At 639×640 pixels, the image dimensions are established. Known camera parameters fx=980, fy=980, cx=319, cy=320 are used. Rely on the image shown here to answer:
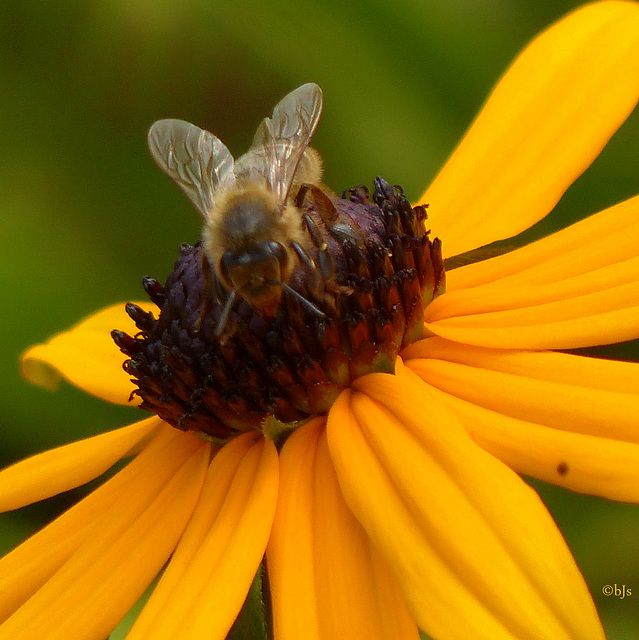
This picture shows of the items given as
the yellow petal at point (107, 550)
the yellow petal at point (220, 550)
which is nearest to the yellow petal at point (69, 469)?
the yellow petal at point (107, 550)

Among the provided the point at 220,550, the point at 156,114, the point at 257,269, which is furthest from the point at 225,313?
the point at 156,114

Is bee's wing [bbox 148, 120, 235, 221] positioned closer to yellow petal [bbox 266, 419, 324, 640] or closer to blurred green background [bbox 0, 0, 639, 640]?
yellow petal [bbox 266, 419, 324, 640]

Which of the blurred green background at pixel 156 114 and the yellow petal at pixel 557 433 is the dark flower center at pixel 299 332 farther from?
the blurred green background at pixel 156 114

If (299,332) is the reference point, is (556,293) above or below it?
above

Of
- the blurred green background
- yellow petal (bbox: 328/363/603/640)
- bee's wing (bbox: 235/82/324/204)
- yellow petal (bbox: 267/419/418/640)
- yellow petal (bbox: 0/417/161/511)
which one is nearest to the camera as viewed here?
yellow petal (bbox: 328/363/603/640)

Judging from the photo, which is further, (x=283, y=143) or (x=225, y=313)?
(x=283, y=143)

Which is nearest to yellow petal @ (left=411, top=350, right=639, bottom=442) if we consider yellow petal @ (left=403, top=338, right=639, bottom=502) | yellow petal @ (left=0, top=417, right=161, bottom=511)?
yellow petal @ (left=403, top=338, right=639, bottom=502)

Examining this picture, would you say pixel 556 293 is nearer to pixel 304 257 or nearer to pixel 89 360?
pixel 304 257
